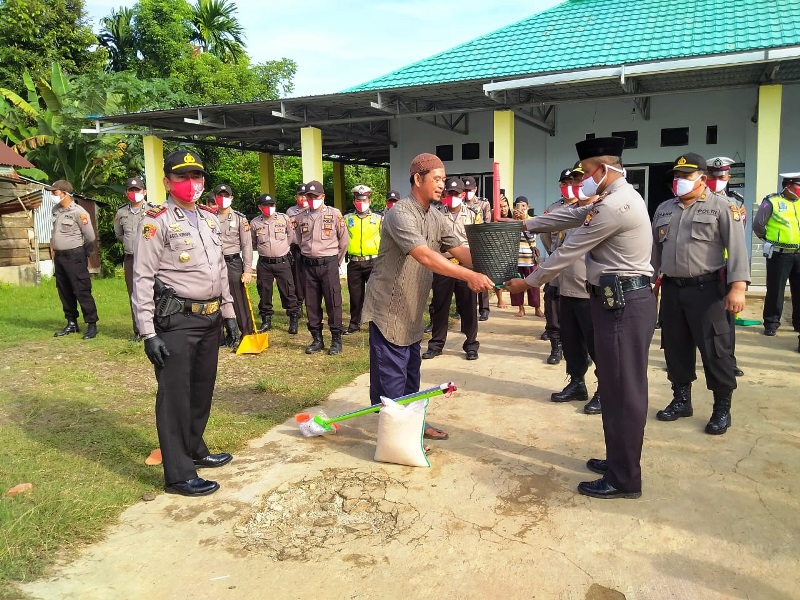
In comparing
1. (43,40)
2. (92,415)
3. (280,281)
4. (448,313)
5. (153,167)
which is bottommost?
(92,415)

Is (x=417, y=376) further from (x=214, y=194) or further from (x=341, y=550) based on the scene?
(x=214, y=194)

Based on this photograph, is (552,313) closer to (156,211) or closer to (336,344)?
(336,344)

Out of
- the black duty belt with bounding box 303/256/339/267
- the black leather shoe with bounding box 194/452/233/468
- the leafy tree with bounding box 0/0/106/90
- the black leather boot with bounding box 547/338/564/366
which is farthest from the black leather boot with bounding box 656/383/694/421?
the leafy tree with bounding box 0/0/106/90

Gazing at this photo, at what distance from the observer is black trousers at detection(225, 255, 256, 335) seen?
764cm

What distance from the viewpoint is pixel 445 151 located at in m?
15.3

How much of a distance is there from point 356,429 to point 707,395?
291cm

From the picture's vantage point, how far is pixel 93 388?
598 cm

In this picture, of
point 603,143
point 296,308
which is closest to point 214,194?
point 296,308

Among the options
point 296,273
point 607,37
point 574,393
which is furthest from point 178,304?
point 607,37

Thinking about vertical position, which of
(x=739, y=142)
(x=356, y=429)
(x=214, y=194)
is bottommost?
(x=356, y=429)

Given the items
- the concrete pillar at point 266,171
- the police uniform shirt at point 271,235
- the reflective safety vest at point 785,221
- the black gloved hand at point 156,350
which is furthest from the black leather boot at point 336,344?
the concrete pillar at point 266,171

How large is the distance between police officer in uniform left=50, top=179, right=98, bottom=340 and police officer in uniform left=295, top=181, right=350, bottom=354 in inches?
118

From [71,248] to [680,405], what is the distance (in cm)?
746

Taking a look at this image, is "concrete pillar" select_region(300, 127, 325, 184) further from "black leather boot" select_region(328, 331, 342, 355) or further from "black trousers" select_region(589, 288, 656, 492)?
"black trousers" select_region(589, 288, 656, 492)
